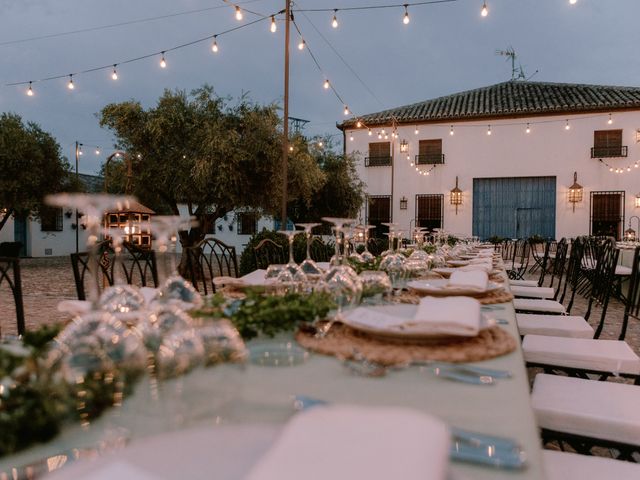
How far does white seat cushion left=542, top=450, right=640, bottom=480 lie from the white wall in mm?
17980

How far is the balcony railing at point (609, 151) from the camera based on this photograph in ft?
55.0

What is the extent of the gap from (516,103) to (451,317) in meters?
19.9

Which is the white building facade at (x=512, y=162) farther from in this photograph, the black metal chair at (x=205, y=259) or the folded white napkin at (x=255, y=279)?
the folded white napkin at (x=255, y=279)

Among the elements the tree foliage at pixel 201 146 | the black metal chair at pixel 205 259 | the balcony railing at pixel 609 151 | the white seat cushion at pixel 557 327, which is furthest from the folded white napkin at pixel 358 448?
the balcony railing at pixel 609 151

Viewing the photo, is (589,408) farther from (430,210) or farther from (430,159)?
(430,159)

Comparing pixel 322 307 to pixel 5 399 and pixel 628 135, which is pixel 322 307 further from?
pixel 628 135

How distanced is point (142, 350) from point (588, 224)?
19.6 meters

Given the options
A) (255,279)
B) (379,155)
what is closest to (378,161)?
(379,155)

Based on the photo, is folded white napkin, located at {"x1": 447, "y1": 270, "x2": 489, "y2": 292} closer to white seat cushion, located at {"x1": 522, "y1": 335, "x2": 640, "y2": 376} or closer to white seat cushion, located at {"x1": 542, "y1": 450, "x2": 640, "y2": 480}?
white seat cushion, located at {"x1": 522, "y1": 335, "x2": 640, "y2": 376}

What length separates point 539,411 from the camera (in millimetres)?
1622

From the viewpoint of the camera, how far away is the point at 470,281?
86.4 inches

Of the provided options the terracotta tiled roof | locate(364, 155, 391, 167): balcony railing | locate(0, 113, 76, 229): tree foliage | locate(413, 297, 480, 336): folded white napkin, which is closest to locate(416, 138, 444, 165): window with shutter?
the terracotta tiled roof

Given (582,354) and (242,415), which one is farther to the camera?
(582,354)

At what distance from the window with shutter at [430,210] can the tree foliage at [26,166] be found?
1342 centimetres
